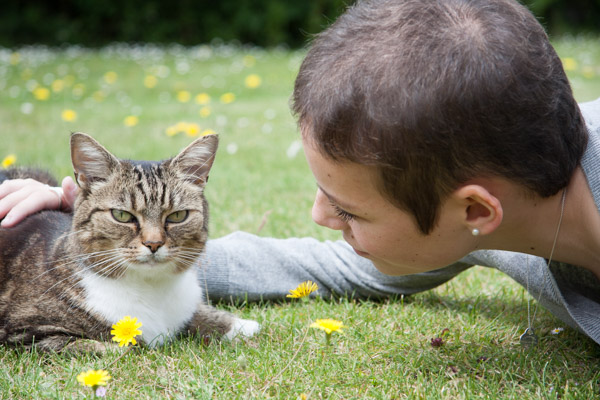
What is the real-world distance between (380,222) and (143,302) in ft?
2.95

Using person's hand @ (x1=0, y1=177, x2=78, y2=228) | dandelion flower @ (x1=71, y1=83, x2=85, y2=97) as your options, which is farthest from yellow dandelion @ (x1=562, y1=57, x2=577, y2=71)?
person's hand @ (x1=0, y1=177, x2=78, y2=228)

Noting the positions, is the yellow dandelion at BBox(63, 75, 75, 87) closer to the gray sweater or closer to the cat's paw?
the gray sweater

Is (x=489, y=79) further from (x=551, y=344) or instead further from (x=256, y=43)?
(x=256, y=43)

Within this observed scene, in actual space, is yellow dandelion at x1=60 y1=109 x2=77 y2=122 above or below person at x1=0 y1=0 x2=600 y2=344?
below

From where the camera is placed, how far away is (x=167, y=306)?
2.24 metres

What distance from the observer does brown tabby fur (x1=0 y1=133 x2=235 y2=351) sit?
2123 millimetres

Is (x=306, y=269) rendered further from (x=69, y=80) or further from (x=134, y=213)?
(x=69, y=80)

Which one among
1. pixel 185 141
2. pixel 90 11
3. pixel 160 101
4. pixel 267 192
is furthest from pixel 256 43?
pixel 267 192

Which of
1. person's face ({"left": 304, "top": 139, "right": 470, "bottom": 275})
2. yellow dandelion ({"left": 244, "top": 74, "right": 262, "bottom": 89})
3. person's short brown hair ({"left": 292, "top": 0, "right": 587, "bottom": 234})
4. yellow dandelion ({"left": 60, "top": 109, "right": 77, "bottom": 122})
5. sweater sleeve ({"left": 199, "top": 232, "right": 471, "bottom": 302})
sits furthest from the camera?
yellow dandelion ({"left": 244, "top": 74, "right": 262, "bottom": 89})

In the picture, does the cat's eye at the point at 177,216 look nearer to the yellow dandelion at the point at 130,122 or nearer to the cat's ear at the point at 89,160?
the cat's ear at the point at 89,160

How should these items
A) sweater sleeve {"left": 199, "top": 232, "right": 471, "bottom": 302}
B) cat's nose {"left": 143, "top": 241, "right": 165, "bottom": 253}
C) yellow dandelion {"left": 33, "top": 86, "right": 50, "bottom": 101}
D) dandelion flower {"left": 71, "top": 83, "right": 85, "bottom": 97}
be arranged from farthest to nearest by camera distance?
dandelion flower {"left": 71, "top": 83, "right": 85, "bottom": 97} → yellow dandelion {"left": 33, "top": 86, "right": 50, "bottom": 101} → sweater sleeve {"left": 199, "top": 232, "right": 471, "bottom": 302} → cat's nose {"left": 143, "top": 241, "right": 165, "bottom": 253}

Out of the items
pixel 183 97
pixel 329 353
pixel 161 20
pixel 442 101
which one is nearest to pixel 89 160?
pixel 329 353

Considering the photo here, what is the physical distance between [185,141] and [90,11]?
10.5m

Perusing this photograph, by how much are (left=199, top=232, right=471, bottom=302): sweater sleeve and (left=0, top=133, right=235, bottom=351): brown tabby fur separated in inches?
14.3
